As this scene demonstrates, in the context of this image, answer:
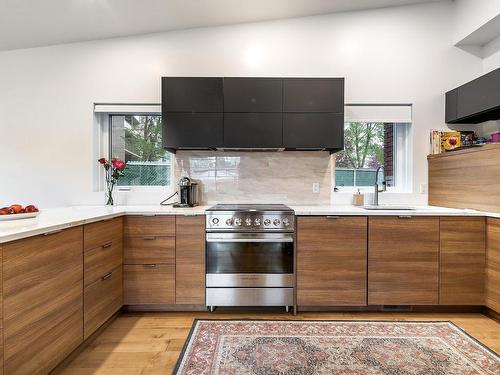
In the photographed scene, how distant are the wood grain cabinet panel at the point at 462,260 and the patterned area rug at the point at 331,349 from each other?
291mm

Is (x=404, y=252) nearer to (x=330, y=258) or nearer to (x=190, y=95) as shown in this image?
(x=330, y=258)

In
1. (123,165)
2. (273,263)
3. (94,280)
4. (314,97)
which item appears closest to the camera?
(94,280)

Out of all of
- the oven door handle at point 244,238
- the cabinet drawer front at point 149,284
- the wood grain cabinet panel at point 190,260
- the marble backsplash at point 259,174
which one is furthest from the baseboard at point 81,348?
the marble backsplash at point 259,174

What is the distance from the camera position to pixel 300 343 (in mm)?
1962

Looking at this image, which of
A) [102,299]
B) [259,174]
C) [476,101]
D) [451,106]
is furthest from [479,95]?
[102,299]

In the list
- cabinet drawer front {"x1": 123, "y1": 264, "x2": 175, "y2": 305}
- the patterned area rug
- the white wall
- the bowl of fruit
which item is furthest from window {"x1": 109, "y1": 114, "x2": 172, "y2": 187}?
the patterned area rug

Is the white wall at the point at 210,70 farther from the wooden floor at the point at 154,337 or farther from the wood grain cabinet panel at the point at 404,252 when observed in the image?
the wooden floor at the point at 154,337

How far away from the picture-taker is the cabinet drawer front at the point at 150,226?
2375mm

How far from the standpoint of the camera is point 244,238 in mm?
2352

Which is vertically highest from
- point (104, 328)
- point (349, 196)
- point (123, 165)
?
point (123, 165)

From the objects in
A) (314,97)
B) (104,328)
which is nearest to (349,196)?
(314,97)

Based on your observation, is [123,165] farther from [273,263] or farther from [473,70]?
[473,70]

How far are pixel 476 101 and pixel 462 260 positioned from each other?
141cm

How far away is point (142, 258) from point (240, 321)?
96 cm
